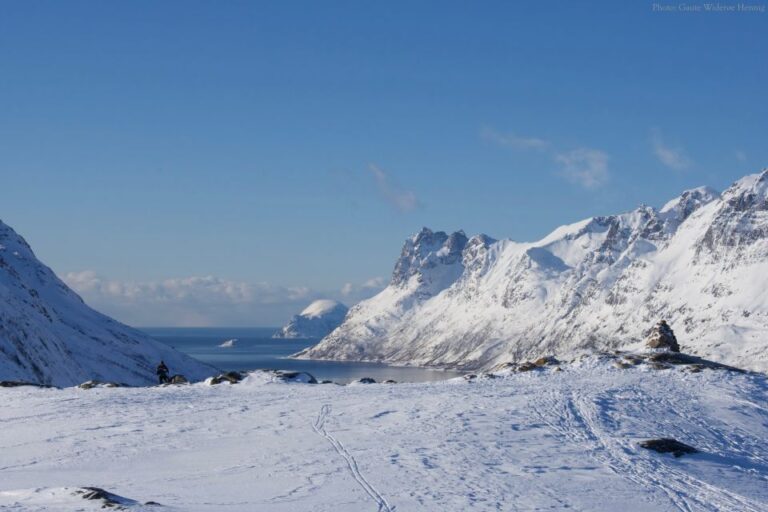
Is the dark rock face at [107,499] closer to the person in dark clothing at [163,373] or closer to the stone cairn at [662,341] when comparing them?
the person in dark clothing at [163,373]

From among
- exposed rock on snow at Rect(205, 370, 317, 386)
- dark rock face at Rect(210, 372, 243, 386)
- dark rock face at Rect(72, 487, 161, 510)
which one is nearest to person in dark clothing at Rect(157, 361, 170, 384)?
exposed rock on snow at Rect(205, 370, 317, 386)

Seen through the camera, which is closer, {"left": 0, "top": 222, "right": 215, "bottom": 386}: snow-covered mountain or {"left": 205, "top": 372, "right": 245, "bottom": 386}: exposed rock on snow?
{"left": 205, "top": 372, "right": 245, "bottom": 386}: exposed rock on snow

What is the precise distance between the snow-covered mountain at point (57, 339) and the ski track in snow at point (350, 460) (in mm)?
60256

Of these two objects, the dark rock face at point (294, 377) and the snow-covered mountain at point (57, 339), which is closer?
the dark rock face at point (294, 377)

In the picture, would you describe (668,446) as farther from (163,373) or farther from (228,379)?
(163,373)

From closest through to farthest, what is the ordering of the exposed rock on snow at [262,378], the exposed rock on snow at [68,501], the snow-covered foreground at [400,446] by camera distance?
the exposed rock on snow at [68,501] < the snow-covered foreground at [400,446] < the exposed rock on snow at [262,378]

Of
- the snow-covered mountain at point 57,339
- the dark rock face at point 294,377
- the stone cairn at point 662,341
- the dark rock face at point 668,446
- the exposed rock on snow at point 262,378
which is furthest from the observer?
Answer: the snow-covered mountain at point 57,339

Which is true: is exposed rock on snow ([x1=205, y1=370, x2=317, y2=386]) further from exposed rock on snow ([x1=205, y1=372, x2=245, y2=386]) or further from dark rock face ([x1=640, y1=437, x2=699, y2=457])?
dark rock face ([x1=640, y1=437, x2=699, y2=457])

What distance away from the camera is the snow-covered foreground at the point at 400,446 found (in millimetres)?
24344

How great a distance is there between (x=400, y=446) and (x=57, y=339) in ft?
353

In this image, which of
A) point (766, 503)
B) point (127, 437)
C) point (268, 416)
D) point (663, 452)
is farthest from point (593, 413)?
point (127, 437)

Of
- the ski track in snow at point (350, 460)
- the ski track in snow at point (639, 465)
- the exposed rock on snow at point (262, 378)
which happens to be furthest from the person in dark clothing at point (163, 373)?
the ski track in snow at point (639, 465)

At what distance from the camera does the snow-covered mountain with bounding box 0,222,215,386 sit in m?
103

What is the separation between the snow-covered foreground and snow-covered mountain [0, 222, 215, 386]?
55.4 m
